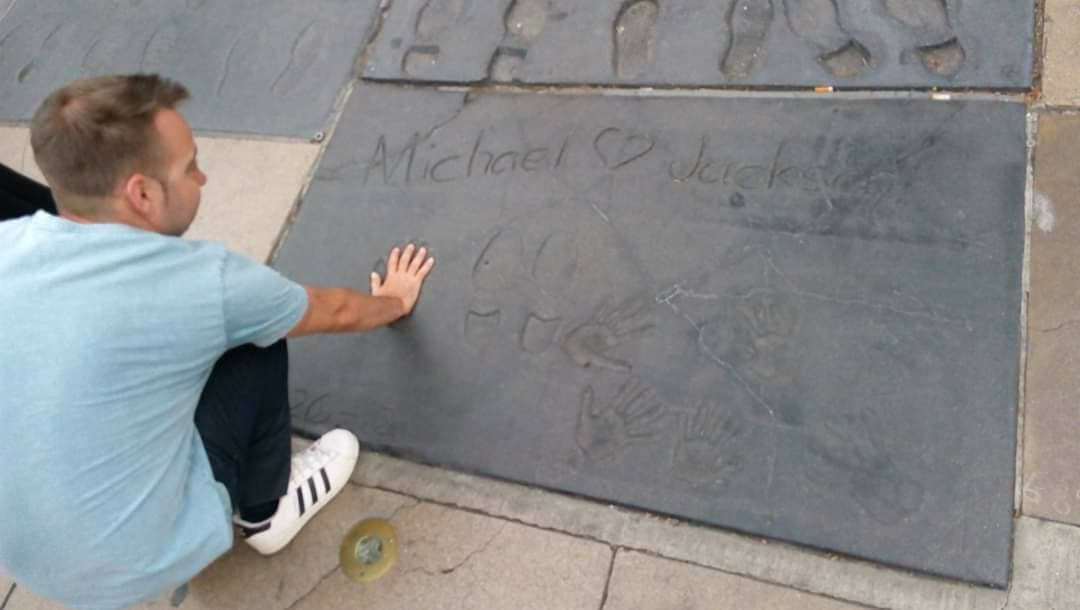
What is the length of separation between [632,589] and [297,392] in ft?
3.10

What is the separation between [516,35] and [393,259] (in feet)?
2.44

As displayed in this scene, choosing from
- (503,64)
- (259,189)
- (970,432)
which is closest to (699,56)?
(503,64)

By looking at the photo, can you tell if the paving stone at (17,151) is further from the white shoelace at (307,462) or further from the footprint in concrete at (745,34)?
the footprint in concrete at (745,34)

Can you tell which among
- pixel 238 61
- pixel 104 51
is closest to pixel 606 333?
pixel 238 61

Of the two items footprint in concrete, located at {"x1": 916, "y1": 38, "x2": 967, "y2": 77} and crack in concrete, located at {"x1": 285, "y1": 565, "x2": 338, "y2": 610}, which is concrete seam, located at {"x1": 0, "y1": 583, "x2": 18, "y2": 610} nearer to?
crack in concrete, located at {"x1": 285, "y1": 565, "x2": 338, "y2": 610}

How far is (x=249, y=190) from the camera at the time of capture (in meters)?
2.55

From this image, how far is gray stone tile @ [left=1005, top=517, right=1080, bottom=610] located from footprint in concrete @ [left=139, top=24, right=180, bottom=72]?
279cm

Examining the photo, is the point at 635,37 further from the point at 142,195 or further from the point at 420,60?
the point at 142,195

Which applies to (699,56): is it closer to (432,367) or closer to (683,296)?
(683,296)

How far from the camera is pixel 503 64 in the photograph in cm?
243

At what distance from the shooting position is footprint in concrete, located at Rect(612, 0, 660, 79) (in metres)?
2.30

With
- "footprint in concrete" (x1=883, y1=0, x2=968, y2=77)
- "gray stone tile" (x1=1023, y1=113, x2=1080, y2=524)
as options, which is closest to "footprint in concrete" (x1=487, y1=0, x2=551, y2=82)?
"footprint in concrete" (x1=883, y1=0, x2=968, y2=77)

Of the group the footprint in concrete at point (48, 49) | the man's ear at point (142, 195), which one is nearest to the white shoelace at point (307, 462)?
the man's ear at point (142, 195)

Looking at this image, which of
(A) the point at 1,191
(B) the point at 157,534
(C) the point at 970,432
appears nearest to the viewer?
(B) the point at 157,534
